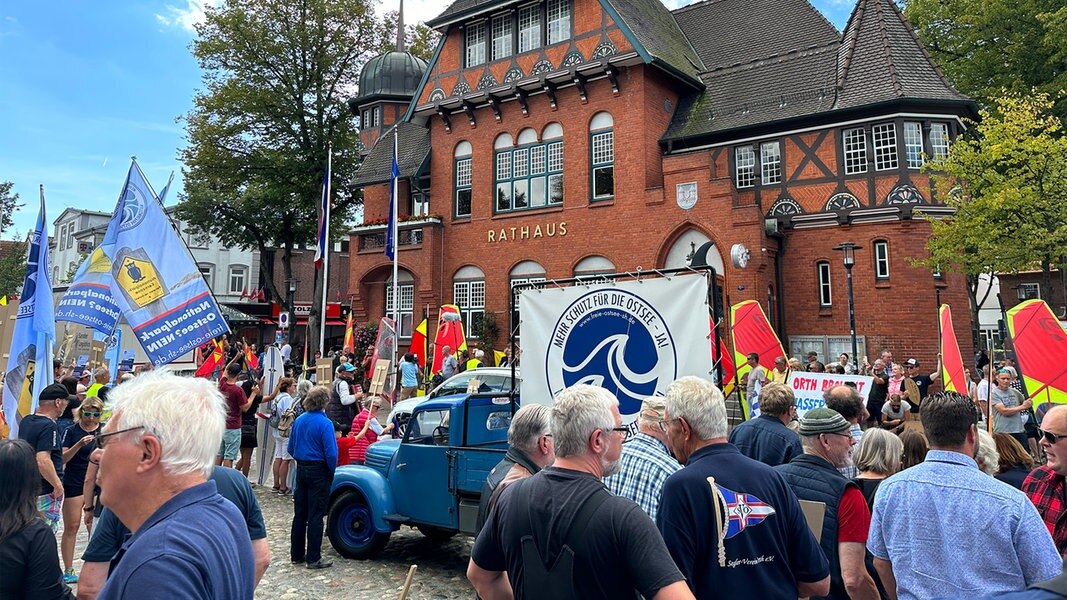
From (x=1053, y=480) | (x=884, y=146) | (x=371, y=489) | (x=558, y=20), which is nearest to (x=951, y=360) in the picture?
(x=1053, y=480)

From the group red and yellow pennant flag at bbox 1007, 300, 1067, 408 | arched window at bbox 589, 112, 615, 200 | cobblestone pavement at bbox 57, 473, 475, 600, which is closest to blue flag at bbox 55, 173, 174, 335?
cobblestone pavement at bbox 57, 473, 475, 600

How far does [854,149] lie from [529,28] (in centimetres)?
1264

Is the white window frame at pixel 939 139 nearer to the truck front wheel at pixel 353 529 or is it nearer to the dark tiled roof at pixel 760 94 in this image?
the dark tiled roof at pixel 760 94

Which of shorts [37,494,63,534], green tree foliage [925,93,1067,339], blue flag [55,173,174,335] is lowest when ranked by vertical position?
shorts [37,494,63,534]

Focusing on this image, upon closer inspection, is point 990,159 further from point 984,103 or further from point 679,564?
point 679,564

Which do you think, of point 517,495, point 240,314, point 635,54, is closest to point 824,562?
point 517,495

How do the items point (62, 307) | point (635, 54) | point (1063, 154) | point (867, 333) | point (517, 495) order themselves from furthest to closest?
point (635, 54) → point (867, 333) → point (1063, 154) → point (62, 307) → point (517, 495)

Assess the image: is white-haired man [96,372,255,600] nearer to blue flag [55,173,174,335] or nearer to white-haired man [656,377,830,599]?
white-haired man [656,377,830,599]

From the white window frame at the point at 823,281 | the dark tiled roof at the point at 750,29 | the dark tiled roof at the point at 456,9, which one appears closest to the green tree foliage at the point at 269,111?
the dark tiled roof at the point at 456,9

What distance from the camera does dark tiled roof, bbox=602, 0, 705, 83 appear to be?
75.2ft

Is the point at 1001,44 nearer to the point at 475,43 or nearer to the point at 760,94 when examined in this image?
the point at 760,94

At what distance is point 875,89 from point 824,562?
814 inches

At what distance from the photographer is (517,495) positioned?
8.48 ft

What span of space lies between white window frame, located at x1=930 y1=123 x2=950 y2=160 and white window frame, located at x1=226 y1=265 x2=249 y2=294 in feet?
154
